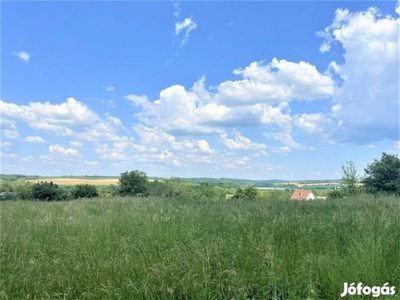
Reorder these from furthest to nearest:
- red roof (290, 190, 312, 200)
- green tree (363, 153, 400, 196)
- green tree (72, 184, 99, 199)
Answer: green tree (72, 184, 99, 199) → green tree (363, 153, 400, 196) → red roof (290, 190, 312, 200)

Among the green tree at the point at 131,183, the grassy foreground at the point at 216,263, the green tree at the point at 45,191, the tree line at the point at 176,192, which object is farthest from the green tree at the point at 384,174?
the green tree at the point at 45,191

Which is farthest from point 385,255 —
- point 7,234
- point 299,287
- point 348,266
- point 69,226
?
point 7,234

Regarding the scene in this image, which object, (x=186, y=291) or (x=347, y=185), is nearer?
(x=186, y=291)

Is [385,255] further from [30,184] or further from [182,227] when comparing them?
[30,184]

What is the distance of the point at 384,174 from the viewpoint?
2436 centimetres

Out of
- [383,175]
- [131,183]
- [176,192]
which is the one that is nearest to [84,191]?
Answer: [131,183]

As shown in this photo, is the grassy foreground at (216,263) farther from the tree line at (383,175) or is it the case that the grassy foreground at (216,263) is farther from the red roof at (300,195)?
the tree line at (383,175)

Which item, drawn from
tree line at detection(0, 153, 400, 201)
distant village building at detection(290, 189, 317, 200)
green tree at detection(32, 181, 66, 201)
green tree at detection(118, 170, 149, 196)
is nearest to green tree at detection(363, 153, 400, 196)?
tree line at detection(0, 153, 400, 201)

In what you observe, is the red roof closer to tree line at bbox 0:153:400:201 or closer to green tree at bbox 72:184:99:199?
tree line at bbox 0:153:400:201

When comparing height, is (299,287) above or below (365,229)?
below

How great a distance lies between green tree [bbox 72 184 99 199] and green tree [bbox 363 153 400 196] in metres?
26.8

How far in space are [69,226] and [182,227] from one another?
2.76 m

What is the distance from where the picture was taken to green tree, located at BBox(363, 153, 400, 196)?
23891 millimetres

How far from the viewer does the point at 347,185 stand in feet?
138
